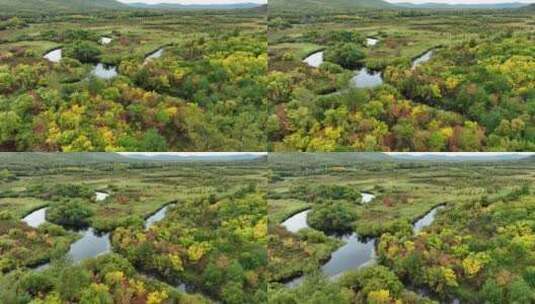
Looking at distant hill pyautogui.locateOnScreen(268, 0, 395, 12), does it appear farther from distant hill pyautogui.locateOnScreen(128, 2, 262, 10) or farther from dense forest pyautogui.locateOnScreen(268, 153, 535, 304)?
dense forest pyautogui.locateOnScreen(268, 153, 535, 304)

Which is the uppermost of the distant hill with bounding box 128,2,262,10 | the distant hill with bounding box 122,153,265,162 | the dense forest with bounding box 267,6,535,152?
the distant hill with bounding box 128,2,262,10

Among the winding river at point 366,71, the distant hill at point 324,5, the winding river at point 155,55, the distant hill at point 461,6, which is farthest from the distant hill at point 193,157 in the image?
the distant hill at point 461,6

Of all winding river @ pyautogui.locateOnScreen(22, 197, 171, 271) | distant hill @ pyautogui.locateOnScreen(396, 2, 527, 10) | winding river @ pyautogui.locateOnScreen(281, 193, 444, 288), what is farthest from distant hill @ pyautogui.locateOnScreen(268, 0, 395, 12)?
winding river @ pyautogui.locateOnScreen(22, 197, 171, 271)

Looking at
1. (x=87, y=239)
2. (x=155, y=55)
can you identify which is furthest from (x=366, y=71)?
(x=87, y=239)

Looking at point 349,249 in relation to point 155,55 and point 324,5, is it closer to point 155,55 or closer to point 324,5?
point 324,5

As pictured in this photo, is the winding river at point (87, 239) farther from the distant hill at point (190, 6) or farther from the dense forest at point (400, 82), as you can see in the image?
the distant hill at point (190, 6)
